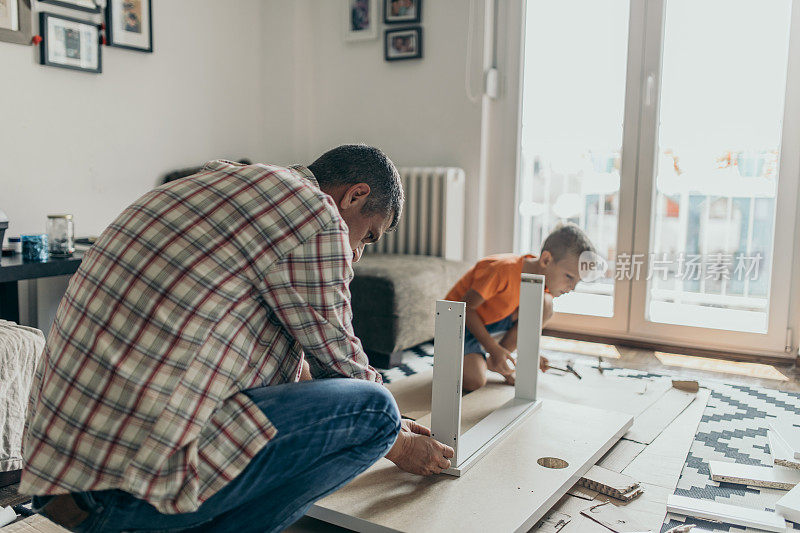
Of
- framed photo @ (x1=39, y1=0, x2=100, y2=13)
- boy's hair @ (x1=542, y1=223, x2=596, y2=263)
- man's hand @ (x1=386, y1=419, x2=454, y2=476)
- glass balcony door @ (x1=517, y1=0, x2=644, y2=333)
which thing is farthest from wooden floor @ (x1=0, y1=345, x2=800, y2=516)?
framed photo @ (x1=39, y1=0, x2=100, y2=13)

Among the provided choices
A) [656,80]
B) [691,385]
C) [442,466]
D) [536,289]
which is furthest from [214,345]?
[656,80]

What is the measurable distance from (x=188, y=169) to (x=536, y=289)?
1.98 metres

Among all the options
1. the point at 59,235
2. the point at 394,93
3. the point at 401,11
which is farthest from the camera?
the point at 394,93

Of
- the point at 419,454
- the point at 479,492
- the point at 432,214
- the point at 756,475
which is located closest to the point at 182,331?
the point at 419,454

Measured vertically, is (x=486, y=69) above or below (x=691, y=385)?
above

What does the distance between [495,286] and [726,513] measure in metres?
0.99

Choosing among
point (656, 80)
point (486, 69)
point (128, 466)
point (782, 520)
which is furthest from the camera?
point (486, 69)

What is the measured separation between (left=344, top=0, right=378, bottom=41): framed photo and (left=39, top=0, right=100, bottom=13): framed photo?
128cm

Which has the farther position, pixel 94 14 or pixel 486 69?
pixel 486 69

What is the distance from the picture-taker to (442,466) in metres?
1.46

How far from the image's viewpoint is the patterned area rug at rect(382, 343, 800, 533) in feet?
5.11

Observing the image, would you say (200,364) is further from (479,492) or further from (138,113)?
(138,113)

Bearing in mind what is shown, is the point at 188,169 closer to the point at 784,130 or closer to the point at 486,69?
the point at 486,69

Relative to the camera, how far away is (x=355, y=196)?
1.22m
